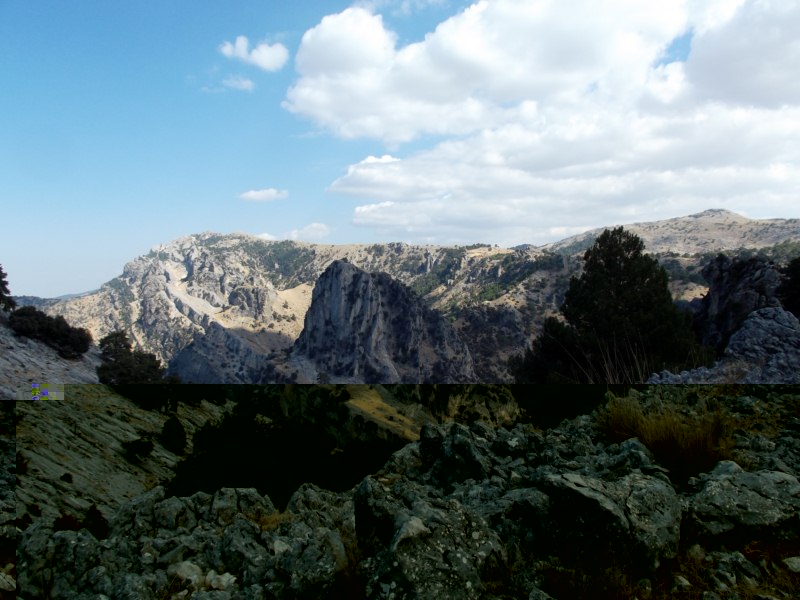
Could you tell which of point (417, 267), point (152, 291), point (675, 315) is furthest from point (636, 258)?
point (152, 291)

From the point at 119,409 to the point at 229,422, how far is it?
44 cm

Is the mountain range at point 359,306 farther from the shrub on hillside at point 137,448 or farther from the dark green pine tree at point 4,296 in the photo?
the shrub on hillside at point 137,448

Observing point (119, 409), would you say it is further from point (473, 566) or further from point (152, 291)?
point (152, 291)

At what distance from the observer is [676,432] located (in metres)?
2.56

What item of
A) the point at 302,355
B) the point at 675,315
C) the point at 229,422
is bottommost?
the point at 302,355

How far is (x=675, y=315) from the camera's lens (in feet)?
73.7

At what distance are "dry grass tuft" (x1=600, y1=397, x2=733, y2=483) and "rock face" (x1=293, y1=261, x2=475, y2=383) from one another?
78.6 m

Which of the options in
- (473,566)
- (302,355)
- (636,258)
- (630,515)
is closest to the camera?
(473,566)

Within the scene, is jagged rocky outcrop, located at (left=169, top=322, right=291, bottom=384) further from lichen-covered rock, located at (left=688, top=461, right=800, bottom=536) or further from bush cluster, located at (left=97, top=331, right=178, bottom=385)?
lichen-covered rock, located at (left=688, top=461, right=800, bottom=536)

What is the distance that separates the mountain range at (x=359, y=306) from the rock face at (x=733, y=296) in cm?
1323

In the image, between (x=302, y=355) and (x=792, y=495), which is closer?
(x=792, y=495)

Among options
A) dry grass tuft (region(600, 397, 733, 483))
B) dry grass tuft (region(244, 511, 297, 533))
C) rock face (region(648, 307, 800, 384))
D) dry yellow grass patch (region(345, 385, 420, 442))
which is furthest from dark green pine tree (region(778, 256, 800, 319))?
dry grass tuft (region(244, 511, 297, 533))

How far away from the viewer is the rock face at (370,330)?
83.1m

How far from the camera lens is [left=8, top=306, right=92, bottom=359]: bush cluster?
1566 inches
